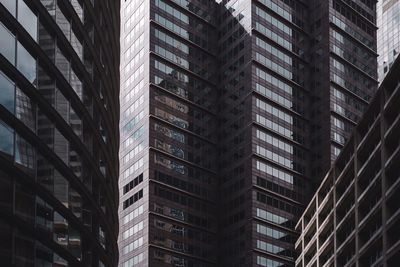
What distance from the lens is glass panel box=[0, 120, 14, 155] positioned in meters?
38.7

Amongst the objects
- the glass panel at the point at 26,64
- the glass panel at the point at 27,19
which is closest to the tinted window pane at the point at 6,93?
the glass panel at the point at 26,64

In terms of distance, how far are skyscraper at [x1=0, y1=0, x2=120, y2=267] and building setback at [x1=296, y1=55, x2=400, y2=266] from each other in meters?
25.8

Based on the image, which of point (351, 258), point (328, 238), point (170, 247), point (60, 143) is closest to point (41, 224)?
point (60, 143)

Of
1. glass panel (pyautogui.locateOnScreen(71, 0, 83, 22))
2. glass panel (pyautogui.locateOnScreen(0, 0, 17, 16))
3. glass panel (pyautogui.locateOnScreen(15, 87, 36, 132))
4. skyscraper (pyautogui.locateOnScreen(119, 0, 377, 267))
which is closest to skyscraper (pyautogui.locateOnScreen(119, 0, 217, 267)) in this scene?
skyscraper (pyautogui.locateOnScreen(119, 0, 377, 267))

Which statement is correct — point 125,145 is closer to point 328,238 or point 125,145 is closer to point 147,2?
point 147,2

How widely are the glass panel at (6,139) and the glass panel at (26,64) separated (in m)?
3.38

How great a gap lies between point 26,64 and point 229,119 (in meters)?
130

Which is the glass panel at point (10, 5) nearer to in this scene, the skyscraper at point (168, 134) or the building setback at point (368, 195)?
the building setback at point (368, 195)

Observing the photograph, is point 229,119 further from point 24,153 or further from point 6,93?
point 6,93

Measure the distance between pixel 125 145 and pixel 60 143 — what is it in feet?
386

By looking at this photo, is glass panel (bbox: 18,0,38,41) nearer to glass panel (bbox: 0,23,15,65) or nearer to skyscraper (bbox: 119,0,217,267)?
glass panel (bbox: 0,23,15,65)

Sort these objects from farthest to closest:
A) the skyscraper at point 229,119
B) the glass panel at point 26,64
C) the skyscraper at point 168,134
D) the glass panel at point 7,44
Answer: the skyscraper at point 229,119
the skyscraper at point 168,134
the glass panel at point 26,64
the glass panel at point 7,44

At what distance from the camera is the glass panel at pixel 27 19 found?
42.0 meters

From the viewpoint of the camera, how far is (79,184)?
50875 mm
